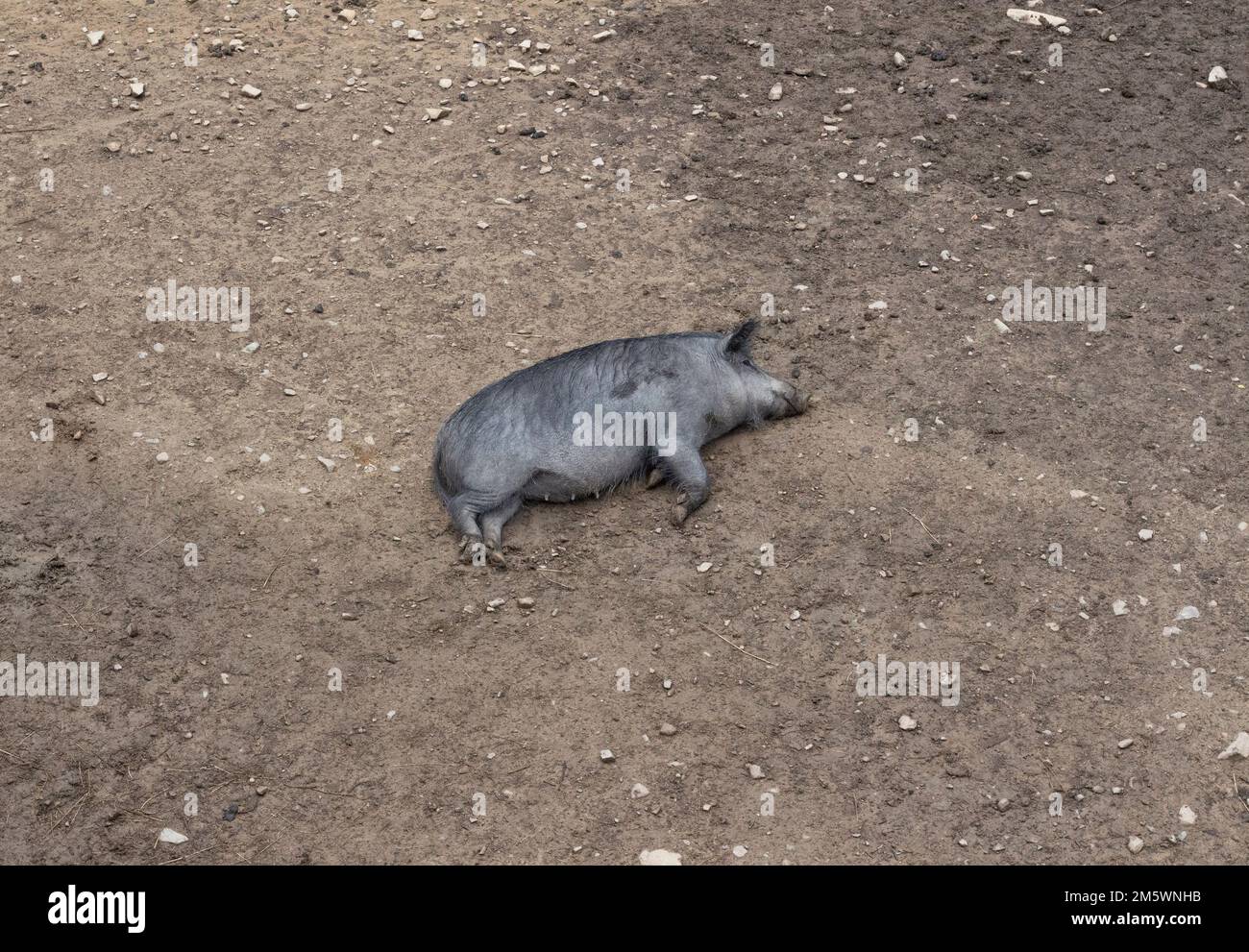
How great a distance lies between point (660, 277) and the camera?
919 cm

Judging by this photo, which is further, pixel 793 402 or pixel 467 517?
pixel 793 402

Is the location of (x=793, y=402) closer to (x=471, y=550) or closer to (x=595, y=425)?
(x=595, y=425)

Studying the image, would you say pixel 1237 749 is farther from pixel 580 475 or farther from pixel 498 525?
pixel 498 525

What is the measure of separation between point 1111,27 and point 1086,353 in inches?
170
